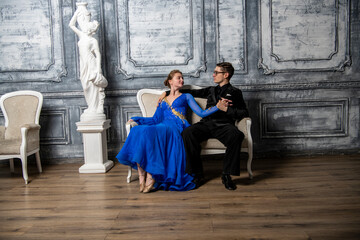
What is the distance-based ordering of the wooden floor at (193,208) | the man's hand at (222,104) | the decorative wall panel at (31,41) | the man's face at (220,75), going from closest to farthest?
1. the wooden floor at (193,208)
2. the man's hand at (222,104)
3. the man's face at (220,75)
4. the decorative wall panel at (31,41)

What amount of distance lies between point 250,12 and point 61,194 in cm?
314

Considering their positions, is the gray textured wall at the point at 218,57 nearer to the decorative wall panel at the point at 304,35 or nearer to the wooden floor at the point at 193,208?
the decorative wall panel at the point at 304,35

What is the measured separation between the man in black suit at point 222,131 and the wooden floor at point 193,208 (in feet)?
0.67

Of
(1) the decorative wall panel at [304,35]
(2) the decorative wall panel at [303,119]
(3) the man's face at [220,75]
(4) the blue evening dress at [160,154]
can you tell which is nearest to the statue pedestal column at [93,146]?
(4) the blue evening dress at [160,154]

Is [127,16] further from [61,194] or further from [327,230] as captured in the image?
[327,230]

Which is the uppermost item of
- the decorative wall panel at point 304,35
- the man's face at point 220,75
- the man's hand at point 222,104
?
the decorative wall panel at point 304,35

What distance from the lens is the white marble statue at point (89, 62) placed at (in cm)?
359

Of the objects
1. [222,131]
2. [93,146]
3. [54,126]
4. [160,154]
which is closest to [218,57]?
[222,131]

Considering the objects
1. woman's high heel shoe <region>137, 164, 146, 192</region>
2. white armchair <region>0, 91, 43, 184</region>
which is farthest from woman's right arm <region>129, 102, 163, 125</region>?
white armchair <region>0, 91, 43, 184</region>

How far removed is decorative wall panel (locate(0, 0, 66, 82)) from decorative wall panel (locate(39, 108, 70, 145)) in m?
0.47

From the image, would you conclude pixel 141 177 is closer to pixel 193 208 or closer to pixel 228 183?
pixel 193 208

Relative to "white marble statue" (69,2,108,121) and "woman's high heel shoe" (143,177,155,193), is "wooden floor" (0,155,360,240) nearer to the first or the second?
"woman's high heel shoe" (143,177,155,193)

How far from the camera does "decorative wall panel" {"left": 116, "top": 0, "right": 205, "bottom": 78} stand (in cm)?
403

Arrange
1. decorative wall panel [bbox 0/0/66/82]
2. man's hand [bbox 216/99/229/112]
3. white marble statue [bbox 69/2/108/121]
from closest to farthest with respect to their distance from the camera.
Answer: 1. man's hand [bbox 216/99/229/112]
2. white marble statue [bbox 69/2/108/121]
3. decorative wall panel [bbox 0/0/66/82]
